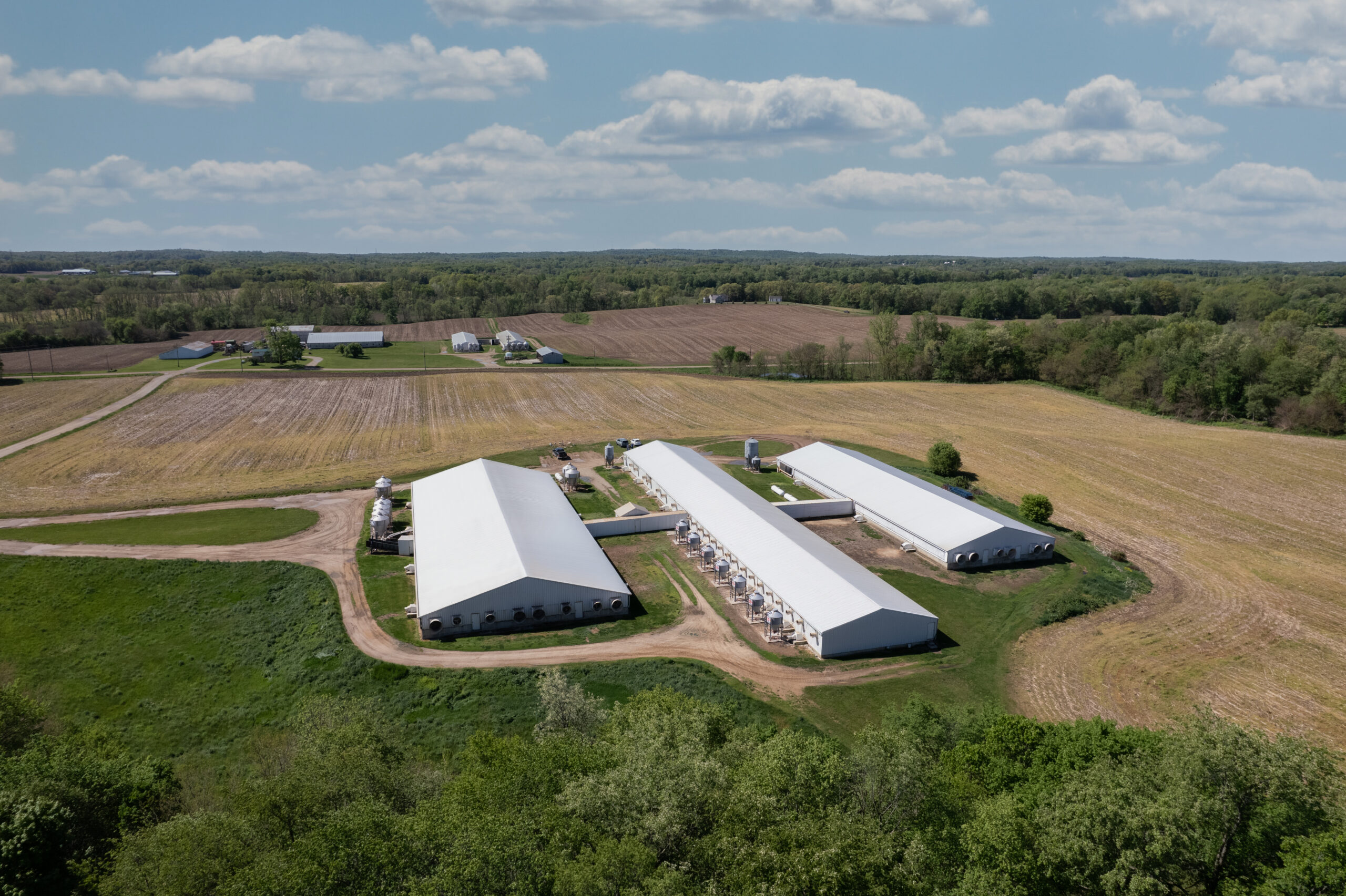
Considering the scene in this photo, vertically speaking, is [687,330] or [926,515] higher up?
[687,330]

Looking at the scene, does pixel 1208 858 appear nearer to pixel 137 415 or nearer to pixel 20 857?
pixel 20 857

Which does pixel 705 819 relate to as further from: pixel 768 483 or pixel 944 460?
pixel 944 460

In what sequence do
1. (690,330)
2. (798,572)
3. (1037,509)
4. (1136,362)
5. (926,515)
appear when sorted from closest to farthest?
(798,572) → (926,515) → (1037,509) → (1136,362) → (690,330)

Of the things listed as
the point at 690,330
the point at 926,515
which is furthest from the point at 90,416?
the point at 690,330

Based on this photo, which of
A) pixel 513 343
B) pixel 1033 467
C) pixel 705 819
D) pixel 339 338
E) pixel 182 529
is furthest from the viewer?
pixel 339 338

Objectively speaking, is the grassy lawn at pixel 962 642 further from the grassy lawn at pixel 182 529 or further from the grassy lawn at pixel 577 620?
the grassy lawn at pixel 182 529

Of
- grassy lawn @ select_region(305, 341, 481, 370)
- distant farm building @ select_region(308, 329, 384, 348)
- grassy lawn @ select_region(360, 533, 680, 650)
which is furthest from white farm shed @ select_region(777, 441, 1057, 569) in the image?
distant farm building @ select_region(308, 329, 384, 348)
